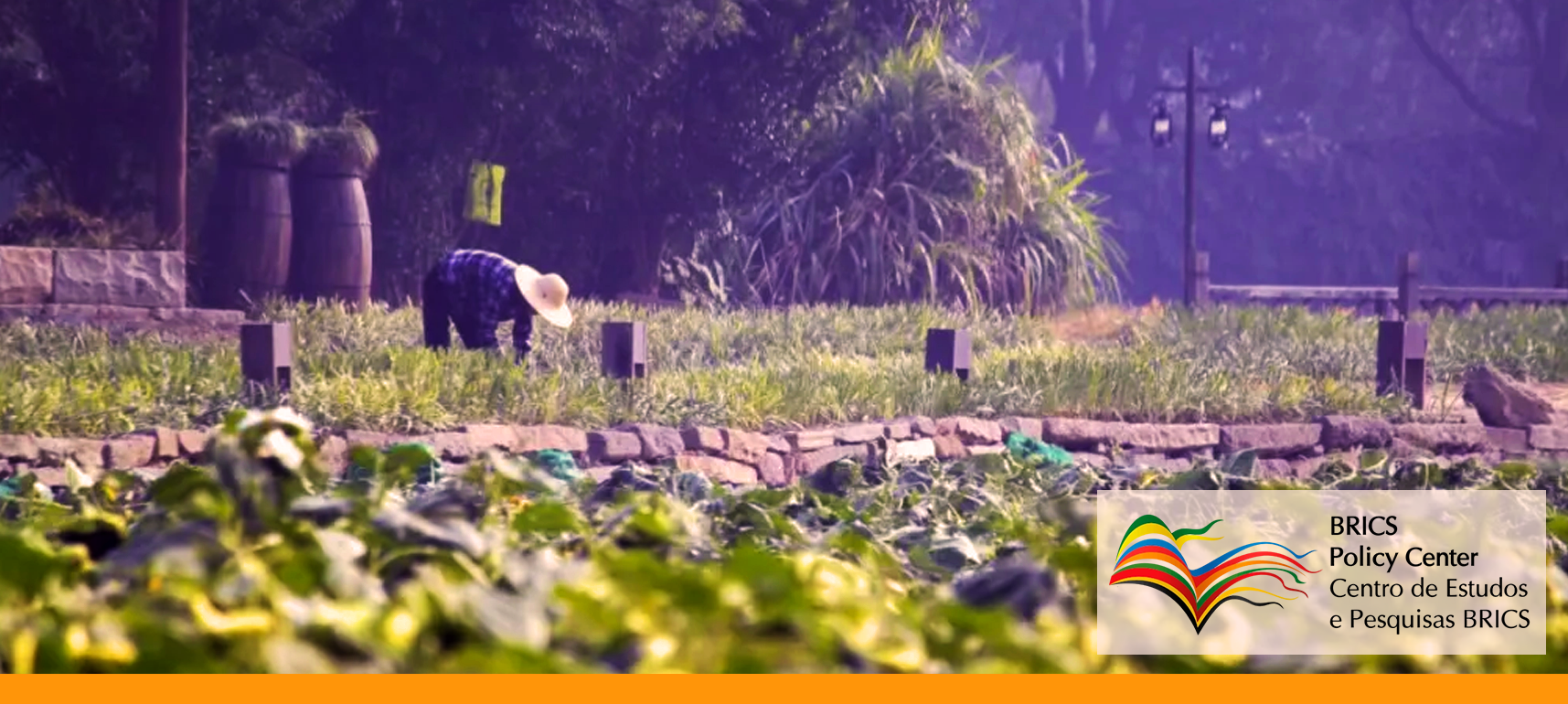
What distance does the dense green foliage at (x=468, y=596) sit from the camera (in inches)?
50.8

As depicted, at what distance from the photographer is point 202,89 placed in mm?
13969

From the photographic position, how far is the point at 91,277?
11547 millimetres

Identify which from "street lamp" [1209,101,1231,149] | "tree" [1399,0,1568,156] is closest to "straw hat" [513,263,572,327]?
"street lamp" [1209,101,1231,149]

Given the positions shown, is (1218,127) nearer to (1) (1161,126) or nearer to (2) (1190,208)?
(1) (1161,126)

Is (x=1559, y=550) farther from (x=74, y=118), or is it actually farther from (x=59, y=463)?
(x=74, y=118)

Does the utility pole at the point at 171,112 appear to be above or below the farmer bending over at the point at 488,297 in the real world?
above

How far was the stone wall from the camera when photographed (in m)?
11.1

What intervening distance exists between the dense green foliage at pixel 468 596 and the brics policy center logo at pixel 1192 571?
0.24ft

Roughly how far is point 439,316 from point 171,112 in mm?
3074

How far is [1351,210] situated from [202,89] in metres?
24.9

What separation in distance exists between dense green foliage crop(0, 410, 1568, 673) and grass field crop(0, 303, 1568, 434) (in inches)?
211

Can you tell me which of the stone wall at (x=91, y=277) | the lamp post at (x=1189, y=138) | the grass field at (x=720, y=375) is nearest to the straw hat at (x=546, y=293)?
the grass field at (x=720, y=375)

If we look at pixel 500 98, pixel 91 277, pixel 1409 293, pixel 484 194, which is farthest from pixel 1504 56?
pixel 91 277

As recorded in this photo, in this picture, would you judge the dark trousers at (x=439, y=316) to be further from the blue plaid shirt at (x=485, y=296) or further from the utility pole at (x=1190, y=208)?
the utility pole at (x=1190, y=208)
